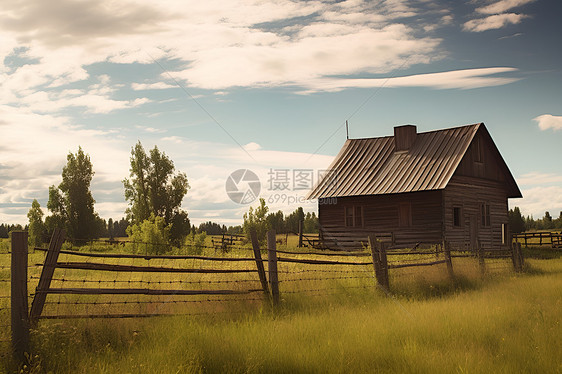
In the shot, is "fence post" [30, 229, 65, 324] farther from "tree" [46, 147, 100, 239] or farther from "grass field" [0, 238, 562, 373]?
"tree" [46, 147, 100, 239]

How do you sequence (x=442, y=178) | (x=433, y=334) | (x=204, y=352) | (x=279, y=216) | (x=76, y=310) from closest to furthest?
1. (x=204, y=352)
2. (x=433, y=334)
3. (x=76, y=310)
4. (x=442, y=178)
5. (x=279, y=216)

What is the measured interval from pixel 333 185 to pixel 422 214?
573 cm

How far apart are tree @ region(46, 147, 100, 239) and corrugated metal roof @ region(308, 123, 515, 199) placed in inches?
1031

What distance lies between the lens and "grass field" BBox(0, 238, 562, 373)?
6.17 meters

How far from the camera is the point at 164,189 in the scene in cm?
4778

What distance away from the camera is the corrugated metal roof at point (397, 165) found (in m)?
27.1

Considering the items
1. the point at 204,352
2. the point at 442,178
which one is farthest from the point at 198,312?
the point at 442,178

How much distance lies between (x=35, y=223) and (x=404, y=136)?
38.1 m

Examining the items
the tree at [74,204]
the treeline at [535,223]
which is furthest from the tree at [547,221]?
the tree at [74,204]

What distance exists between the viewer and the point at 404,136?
1229 inches

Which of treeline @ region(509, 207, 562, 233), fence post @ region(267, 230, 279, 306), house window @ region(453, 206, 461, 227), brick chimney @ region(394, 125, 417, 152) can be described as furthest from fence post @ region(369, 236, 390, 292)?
treeline @ region(509, 207, 562, 233)

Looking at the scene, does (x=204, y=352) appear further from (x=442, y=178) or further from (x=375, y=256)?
(x=442, y=178)

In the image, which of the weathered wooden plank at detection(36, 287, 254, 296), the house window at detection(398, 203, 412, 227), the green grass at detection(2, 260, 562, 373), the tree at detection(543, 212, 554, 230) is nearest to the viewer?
the green grass at detection(2, 260, 562, 373)

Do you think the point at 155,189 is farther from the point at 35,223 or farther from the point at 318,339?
the point at 318,339
